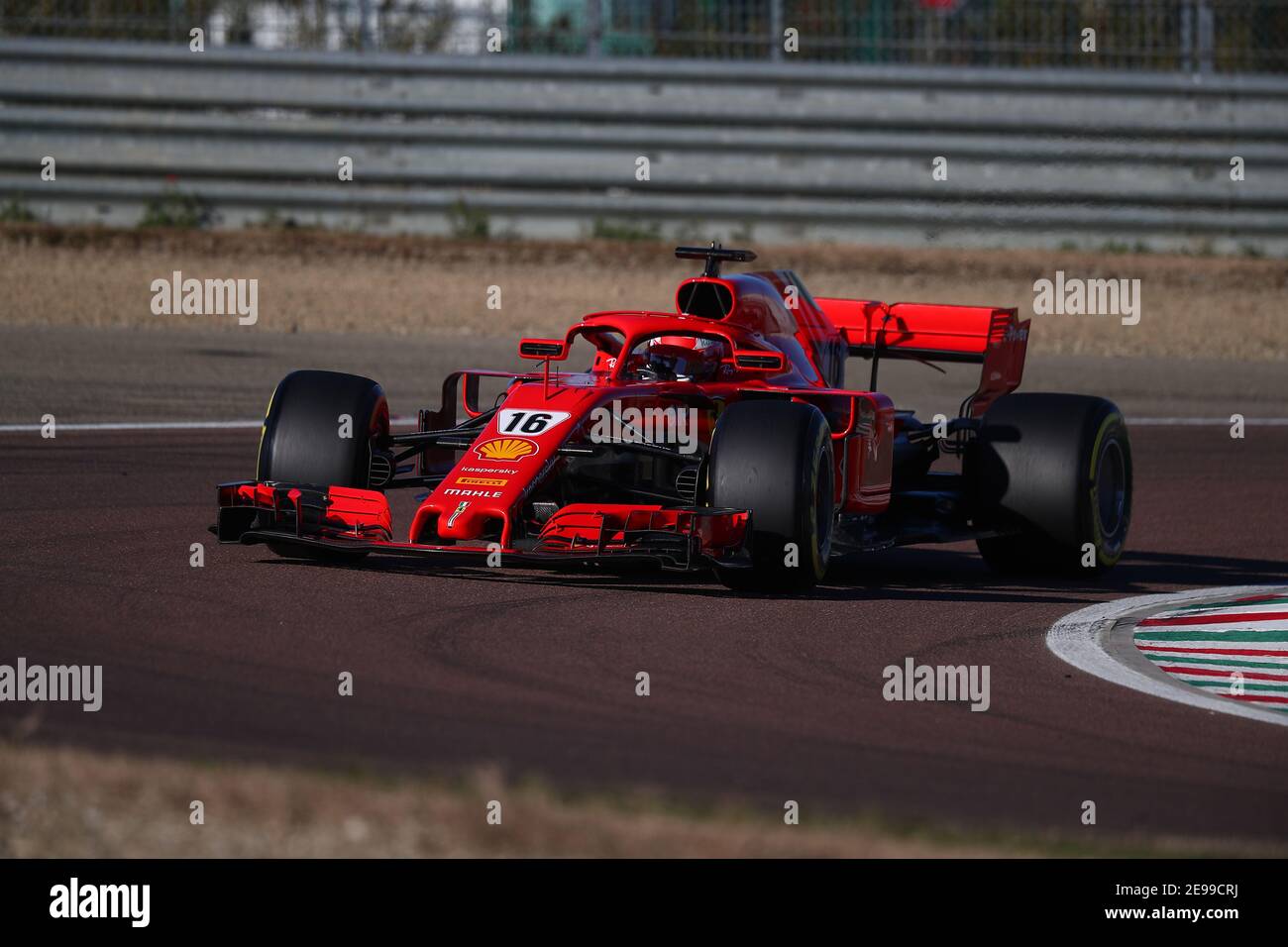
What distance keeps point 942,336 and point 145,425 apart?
5.49 metres

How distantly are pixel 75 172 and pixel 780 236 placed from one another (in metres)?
7.17

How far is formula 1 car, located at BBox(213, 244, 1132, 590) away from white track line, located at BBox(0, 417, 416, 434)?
3.82m

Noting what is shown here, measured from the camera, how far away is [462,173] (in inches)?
810

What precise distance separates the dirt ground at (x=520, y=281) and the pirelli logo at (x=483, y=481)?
358 inches

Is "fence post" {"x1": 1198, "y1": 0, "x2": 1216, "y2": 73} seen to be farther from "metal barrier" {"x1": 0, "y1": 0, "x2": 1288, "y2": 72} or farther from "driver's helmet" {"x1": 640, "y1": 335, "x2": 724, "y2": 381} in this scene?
"driver's helmet" {"x1": 640, "y1": 335, "x2": 724, "y2": 381}

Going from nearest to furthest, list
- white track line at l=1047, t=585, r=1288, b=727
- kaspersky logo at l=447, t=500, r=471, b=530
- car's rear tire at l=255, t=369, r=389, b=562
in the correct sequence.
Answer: white track line at l=1047, t=585, r=1288, b=727, kaspersky logo at l=447, t=500, r=471, b=530, car's rear tire at l=255, t=369, r=389, b=562

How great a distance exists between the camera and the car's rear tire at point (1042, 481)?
31.5 feet

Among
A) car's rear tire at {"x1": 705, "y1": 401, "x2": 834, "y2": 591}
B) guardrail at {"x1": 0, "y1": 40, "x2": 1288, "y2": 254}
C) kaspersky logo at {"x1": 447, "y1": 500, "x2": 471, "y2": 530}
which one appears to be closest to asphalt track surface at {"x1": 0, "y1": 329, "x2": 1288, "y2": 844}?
car's rear tire at {"x1": 705, "y1": 401, "x2": 834, "y2": 591}

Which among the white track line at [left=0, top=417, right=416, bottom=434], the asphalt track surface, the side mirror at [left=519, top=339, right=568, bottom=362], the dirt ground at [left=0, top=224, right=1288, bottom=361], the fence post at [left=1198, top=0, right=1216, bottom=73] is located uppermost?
the fence post at [left=1198, top=0, right=1216, bottom=73]

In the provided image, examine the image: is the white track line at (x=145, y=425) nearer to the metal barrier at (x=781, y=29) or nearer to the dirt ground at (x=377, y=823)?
the dirt ground at (x=377, y=823)

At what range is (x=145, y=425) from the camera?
43.4 ft

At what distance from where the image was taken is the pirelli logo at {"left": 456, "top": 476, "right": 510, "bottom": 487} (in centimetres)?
837

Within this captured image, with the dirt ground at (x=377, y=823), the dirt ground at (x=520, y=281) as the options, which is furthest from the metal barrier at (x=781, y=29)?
the dirt ground at (x=377, y=823)

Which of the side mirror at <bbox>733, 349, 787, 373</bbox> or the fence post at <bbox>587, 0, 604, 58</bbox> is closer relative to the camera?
the side mirror at <bbox>733, 349, 787, 373</bbox>
